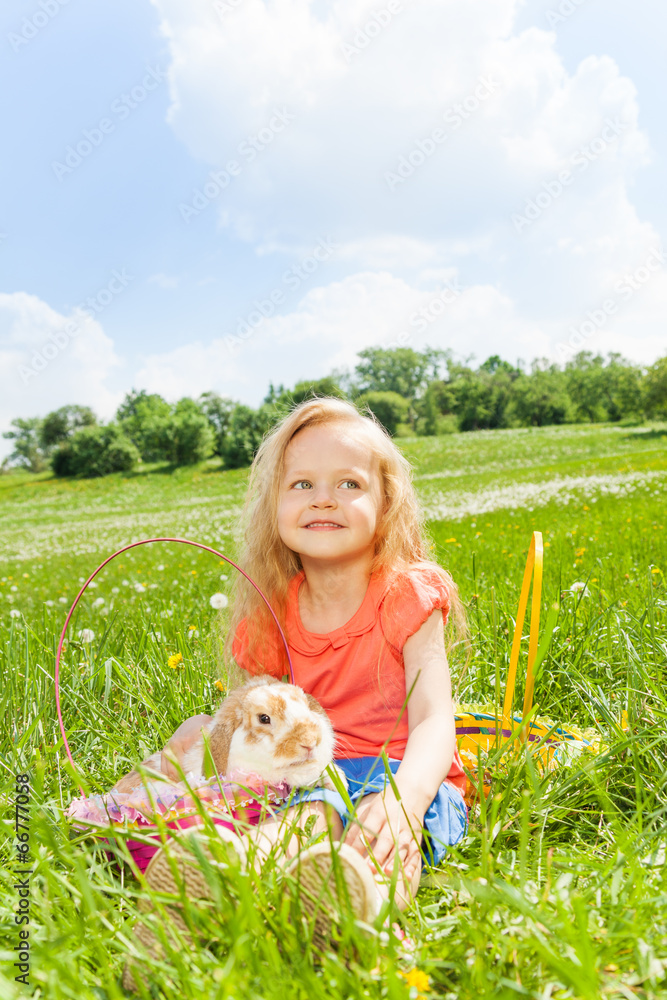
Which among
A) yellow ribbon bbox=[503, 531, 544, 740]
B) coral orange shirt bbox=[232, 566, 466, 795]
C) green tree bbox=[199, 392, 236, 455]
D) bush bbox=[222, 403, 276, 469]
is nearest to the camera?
yellow ribbon bbox=[503, 531, 544, 740]

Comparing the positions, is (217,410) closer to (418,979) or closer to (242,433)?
(242,433)

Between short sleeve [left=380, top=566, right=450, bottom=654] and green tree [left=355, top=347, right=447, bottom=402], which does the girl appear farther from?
green tree [left=355, top=347, right=447, bottom=402]

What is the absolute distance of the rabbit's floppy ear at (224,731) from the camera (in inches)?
74.2

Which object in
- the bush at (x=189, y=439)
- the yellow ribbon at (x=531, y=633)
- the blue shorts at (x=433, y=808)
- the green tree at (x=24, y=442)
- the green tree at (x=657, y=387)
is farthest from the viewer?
the green tree at (x=24, y=442)

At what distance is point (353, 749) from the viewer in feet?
7.43

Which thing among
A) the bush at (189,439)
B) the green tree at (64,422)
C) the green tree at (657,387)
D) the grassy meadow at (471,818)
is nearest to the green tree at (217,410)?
the bush at (189,439)

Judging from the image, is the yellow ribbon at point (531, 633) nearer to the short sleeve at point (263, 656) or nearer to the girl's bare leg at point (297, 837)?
the girl's bare leg at point (297, 837)

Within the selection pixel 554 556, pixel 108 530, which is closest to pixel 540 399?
pixel 108 530

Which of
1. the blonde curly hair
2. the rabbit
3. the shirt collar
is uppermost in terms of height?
the blonde curly hair

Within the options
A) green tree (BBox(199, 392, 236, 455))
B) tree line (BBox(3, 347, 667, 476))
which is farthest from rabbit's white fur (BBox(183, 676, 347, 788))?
green tree (BBox(199, 392, 236, 455))

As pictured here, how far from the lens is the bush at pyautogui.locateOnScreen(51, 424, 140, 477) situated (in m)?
48.1

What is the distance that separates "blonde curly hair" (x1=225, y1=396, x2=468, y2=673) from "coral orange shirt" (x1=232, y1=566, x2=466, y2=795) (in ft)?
0.40

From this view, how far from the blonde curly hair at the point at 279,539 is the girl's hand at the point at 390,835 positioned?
89cm

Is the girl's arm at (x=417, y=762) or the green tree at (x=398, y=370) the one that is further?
the green tree at (x=398, y=370)
